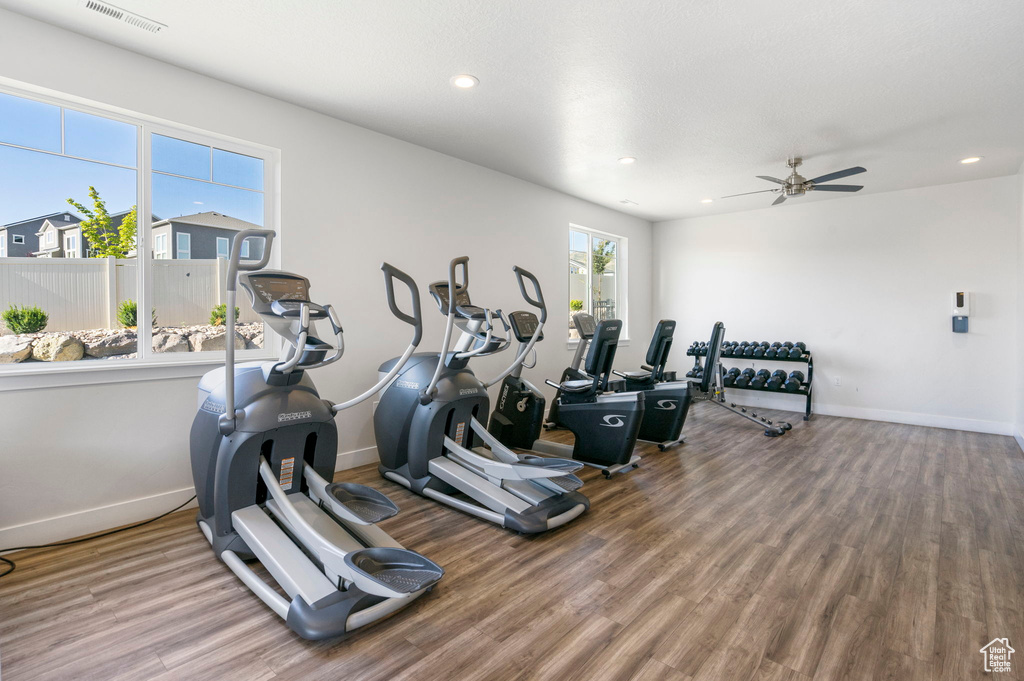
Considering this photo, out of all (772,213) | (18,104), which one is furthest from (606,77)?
(772,213)

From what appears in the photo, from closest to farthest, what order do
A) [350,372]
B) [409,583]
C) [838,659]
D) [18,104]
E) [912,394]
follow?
[838,659] < [409,583] < [18,104] < [350,372] < [912,394]

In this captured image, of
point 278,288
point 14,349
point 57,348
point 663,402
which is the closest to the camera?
point 278,288

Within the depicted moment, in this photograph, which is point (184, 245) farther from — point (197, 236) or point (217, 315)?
point (217, 315)

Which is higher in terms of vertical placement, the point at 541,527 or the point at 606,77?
the point at 606,77

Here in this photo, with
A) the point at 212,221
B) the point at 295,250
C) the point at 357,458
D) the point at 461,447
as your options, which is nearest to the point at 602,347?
the point at 461,447

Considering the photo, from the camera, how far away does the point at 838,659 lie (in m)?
1.84

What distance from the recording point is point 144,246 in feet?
10.3

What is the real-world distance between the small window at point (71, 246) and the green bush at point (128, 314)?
0.36 meters

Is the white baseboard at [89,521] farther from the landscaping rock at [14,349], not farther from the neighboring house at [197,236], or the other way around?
the neighboring house at [197,236]

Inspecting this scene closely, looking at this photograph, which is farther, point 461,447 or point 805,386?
point 805,386

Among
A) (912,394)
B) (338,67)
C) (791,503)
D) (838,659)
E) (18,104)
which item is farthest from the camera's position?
(912,394)

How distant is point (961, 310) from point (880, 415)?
60.8 inches

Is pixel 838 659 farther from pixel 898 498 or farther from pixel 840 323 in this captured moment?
pixel 840 323

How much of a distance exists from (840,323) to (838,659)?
5989mm
